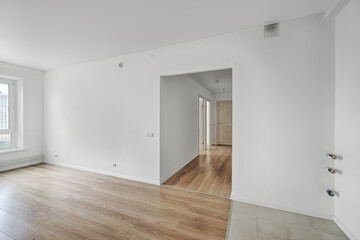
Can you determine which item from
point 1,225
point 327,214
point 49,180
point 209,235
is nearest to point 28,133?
point 49,180

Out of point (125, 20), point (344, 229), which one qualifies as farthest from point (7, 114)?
point (344, 229)

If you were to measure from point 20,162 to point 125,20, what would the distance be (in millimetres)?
4660

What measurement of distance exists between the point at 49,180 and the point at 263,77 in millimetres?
4454

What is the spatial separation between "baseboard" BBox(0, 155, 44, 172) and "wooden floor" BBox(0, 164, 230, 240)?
93cm

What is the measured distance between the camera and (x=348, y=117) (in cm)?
165

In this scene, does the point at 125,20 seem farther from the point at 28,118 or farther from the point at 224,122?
the point at 224,122

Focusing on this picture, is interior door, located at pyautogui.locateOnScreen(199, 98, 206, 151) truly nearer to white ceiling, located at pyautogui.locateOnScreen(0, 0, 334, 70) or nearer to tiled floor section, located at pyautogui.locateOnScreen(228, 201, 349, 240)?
white ceiling, located at pyautogui.locateOnScreen(0, 0, 334, 70)

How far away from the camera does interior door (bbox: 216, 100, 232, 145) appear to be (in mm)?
7379

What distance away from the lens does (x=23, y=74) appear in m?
4.04

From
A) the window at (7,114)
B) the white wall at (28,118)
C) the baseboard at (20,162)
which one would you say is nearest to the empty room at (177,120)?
the baseboard at (20,162)

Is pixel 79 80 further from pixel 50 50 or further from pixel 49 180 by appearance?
pixel 49 180

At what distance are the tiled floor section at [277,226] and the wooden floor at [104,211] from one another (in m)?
0.18

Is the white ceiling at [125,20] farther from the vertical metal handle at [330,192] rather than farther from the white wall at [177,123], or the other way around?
the vertical metal handle at [330,192]

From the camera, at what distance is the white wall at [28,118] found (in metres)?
3.82
